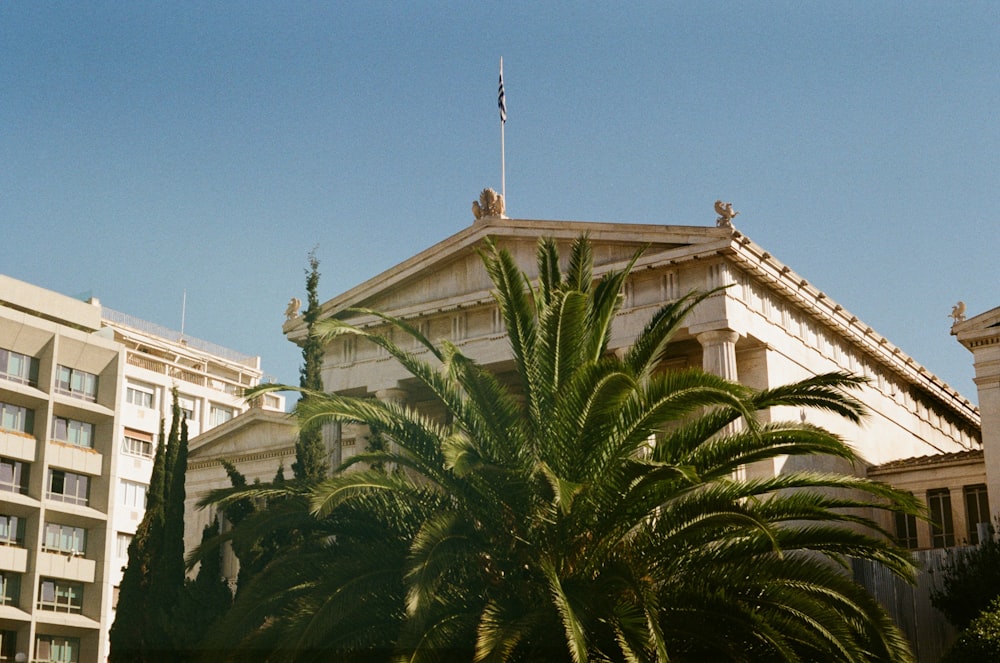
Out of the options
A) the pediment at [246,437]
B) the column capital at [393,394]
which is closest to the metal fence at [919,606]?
the column capital at [393,394]

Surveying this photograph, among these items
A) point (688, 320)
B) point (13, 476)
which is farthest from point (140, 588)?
point (13, 476)

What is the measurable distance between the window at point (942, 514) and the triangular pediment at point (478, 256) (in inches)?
367

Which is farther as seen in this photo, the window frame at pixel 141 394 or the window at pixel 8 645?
the window frame at pixel 141 394

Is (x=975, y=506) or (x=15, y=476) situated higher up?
(x=15, y=476)

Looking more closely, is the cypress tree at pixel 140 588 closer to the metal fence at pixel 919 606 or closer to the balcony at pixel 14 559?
the metal fence at pixel 919 606

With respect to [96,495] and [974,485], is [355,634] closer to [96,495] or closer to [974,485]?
[974,485]

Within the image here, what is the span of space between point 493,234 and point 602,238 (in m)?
3.42

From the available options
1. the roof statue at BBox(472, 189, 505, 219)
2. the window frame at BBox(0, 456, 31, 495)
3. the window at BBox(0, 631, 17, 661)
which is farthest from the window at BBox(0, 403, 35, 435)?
the roof statue at BBox(472, 189, 505, 219)

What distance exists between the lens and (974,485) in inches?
1383

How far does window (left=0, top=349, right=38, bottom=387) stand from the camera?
5241 centimetres

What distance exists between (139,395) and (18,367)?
648 inches

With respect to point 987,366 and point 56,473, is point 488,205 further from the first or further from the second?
point 56,473

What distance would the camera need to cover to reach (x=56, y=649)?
52.7 m

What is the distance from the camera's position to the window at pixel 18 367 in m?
52.4
